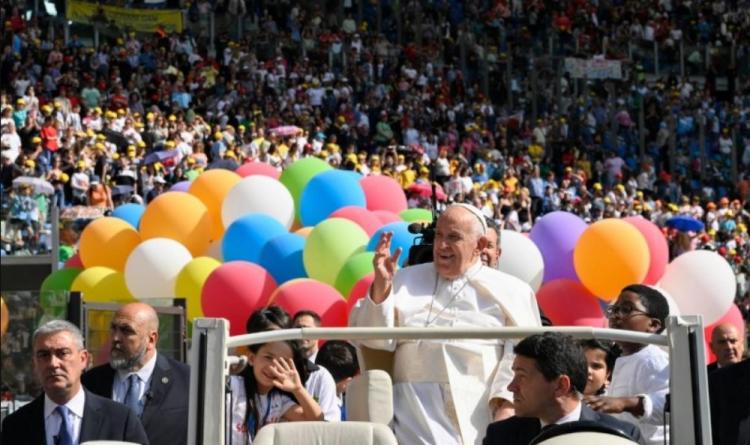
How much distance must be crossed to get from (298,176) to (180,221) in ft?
4.72

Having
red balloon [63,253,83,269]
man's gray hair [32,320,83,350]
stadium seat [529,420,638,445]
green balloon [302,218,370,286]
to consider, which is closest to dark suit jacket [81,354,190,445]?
man's gray hair [32,320,83,350]

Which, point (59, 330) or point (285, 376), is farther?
point (59, 330)

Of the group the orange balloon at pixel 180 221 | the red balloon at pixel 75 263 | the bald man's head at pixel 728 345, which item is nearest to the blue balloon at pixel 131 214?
the red balloon at pixel 75 263

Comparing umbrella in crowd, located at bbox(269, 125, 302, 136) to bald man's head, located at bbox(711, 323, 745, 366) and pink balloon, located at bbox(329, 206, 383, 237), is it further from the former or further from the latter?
bald man's head, located at bbox(711, 323, 745, 366)

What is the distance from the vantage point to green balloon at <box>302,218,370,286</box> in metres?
14.2

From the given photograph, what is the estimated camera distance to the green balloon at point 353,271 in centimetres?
1384

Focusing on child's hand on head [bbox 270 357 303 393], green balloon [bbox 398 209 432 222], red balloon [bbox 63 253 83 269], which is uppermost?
child's hand on head [bbox 270 357 303 393]

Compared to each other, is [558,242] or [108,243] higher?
[558,242]

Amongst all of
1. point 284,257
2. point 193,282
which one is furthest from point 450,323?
point 193,282

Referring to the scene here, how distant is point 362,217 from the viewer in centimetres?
1511

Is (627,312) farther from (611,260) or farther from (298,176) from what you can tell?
(298,176)

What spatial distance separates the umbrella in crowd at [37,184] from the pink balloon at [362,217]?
7412 millimetres

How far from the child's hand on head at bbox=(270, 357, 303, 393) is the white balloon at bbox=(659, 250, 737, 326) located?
8.99m

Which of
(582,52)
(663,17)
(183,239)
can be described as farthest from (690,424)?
(663,17)
